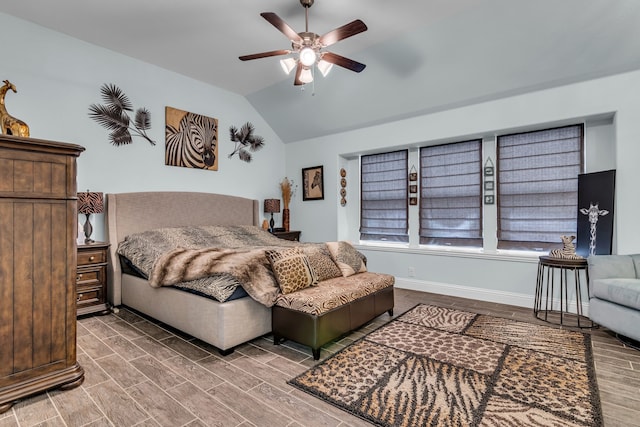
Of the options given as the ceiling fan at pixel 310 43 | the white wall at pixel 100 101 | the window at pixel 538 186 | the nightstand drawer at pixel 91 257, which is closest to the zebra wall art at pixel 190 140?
the white wall at pixel 100 101

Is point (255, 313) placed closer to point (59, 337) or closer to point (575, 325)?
point (59, 337)

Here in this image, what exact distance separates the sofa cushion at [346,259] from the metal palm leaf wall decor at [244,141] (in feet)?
8.96

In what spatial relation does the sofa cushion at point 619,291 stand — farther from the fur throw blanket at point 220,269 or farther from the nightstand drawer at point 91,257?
the nightstand drawer at point 91,257

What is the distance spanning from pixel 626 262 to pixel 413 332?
202 centimetres

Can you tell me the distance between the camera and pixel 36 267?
1.91 metres

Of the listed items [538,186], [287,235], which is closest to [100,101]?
[287,235]

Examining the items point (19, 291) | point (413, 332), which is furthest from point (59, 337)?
point (413, 332)

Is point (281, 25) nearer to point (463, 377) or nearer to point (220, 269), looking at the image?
point (220, 269)

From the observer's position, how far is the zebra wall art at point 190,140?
4.58 metres

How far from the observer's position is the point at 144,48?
3.94 meters

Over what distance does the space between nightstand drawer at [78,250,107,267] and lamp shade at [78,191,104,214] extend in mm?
451

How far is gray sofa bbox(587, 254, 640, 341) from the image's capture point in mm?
2578

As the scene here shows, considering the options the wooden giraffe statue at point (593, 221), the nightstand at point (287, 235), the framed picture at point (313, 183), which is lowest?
the nightstand at point (287, 235)

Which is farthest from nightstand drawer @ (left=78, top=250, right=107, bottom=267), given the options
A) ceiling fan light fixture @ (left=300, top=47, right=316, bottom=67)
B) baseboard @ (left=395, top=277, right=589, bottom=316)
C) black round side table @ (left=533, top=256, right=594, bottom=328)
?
black round side table @ (left=533, top=256, right=594, bottom=328)
